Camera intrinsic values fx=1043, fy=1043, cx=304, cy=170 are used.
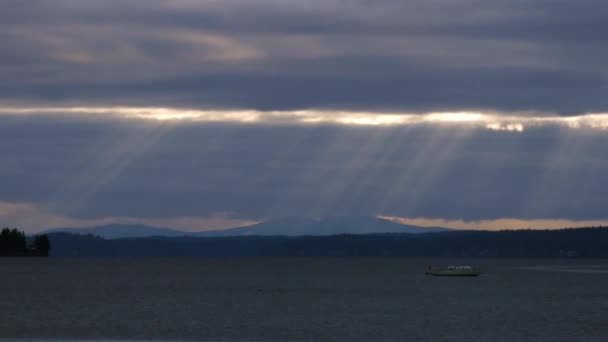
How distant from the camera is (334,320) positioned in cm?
13450

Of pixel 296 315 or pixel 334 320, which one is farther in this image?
pixel 296 315

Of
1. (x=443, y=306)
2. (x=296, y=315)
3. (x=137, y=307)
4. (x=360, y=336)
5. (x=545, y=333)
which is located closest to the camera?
(x=360, y=336)

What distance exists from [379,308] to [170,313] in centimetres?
3410

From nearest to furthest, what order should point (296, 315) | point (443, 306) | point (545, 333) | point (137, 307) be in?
point (545, 333)
point (296, 315)
point (137, 307)
point (443, 306)

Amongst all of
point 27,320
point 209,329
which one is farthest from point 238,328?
point 27,320

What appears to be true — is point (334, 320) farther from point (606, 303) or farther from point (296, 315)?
point (606, 303)

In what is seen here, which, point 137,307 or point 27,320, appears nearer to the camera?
point 27,320

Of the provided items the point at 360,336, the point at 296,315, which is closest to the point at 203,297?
the point at 296,315

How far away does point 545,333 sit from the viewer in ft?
397

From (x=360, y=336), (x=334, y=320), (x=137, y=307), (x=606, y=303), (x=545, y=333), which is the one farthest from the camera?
(x=606, y=303)

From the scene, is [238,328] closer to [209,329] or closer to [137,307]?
[209,329]

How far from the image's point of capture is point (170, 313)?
475 ft

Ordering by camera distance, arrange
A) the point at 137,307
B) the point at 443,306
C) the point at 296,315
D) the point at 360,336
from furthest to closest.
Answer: the point at 443,306 → the point at 137,307 → the point at 296,315 → the point at 360,336

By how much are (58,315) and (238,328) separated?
29.3 meters
